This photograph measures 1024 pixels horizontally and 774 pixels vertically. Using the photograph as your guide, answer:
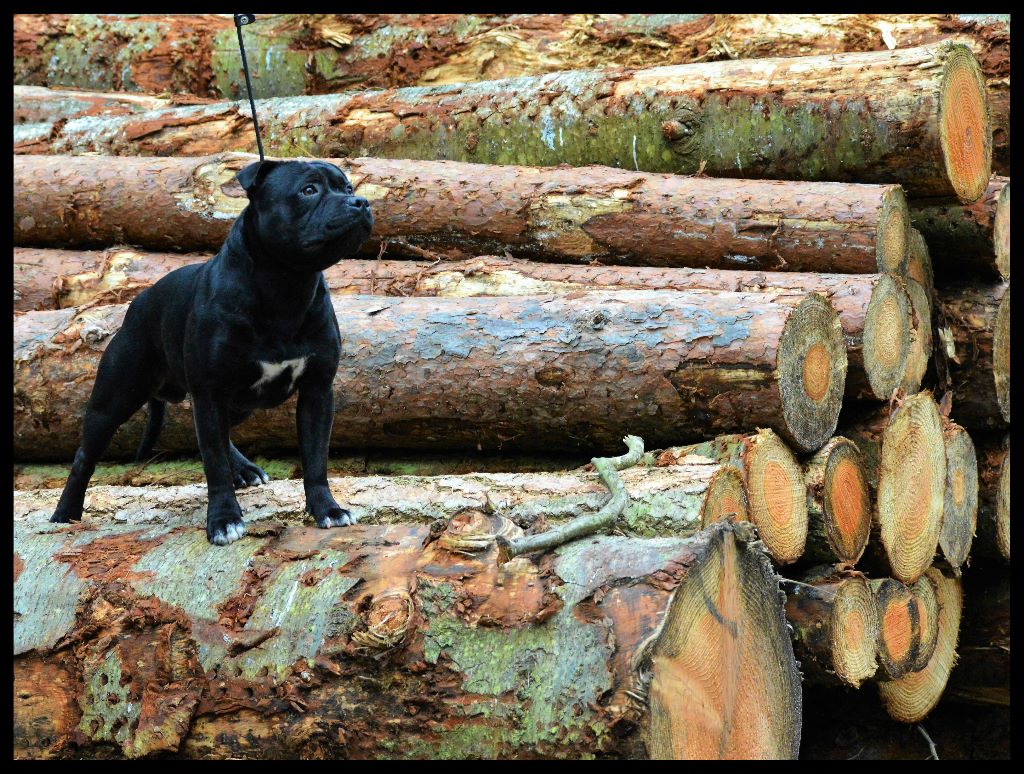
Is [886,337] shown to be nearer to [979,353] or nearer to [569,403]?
[979,353]

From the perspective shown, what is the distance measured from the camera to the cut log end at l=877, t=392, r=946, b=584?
5242 millimetres

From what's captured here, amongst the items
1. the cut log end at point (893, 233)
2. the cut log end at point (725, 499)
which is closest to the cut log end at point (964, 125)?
the cut log end at point (893, 233)

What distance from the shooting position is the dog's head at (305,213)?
371cm

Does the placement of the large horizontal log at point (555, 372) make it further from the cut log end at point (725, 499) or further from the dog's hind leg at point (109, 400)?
the dog's hind leg at point (109, 400)

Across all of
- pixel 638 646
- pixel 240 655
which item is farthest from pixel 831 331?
pixel 240 655

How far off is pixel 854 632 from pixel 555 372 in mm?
1722

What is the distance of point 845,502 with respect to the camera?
195 inches

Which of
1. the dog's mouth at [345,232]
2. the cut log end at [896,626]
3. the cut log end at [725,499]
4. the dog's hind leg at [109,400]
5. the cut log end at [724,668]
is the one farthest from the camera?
the cut log end at [896,626]

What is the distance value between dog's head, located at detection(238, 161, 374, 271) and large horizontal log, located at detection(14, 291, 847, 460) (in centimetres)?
128

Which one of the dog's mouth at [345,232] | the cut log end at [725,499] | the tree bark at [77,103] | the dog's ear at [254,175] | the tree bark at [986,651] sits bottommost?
the tree bark at [986,651]

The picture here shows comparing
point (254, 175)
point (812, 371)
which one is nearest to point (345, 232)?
point (254, 175)

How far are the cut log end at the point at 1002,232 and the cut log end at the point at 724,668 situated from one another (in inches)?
145

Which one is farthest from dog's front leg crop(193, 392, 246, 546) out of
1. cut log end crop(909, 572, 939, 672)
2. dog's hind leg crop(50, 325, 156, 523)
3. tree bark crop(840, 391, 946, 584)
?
cut log end crop(909, 572, 939, 672)

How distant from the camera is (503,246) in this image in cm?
605
